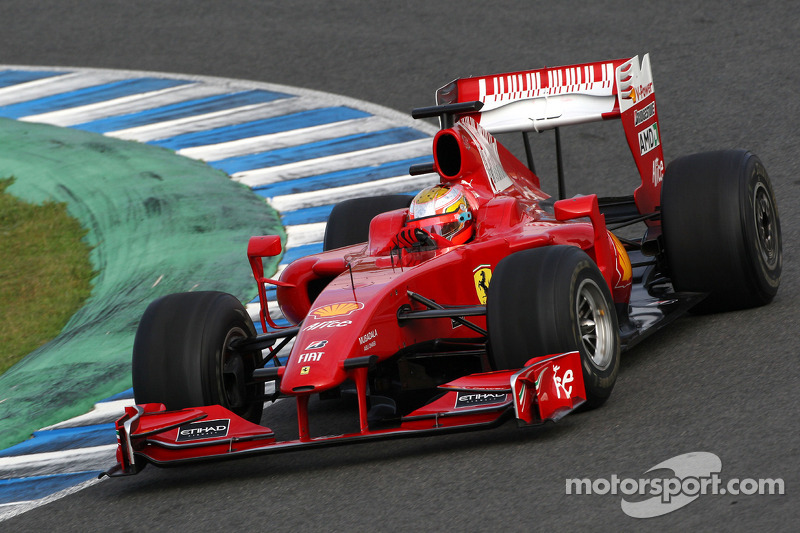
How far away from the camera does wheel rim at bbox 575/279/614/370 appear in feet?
20.0

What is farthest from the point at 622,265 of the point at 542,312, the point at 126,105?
the point at 126,105

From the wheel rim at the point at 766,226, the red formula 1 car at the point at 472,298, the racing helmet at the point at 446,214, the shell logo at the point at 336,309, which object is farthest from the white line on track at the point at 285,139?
the shell logo at the point at 336,309

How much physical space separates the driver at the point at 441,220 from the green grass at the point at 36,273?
375cm

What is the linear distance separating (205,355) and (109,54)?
37.0 feet

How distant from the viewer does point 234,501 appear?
5.53m

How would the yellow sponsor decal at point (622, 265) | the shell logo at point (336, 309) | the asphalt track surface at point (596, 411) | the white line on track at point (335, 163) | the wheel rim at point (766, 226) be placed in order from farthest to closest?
1. the white line on track at point (335, 163)
2. the wheel rim at point (766, 226)
3. the yellow sponsor decal at point (622, 265)
4. the shell logo at point (336, 309)
5. the asphalt track surface at point (596, 411)

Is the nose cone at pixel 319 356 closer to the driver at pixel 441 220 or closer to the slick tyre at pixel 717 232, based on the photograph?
the driver at pixel 441 220

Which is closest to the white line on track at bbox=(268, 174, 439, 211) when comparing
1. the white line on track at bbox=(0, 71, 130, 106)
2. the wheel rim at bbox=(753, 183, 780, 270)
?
the wheel rim at bbox=(753, 183, 780, 270)

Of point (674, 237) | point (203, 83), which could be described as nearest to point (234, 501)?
point (674, 237)

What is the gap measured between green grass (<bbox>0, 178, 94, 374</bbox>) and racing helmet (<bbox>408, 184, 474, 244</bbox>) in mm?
3789

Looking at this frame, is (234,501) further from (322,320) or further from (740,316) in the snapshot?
(740,316)

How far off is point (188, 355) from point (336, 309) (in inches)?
31.7

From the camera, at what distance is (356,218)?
8.30 metres

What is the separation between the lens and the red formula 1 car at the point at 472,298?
18.8 feet
